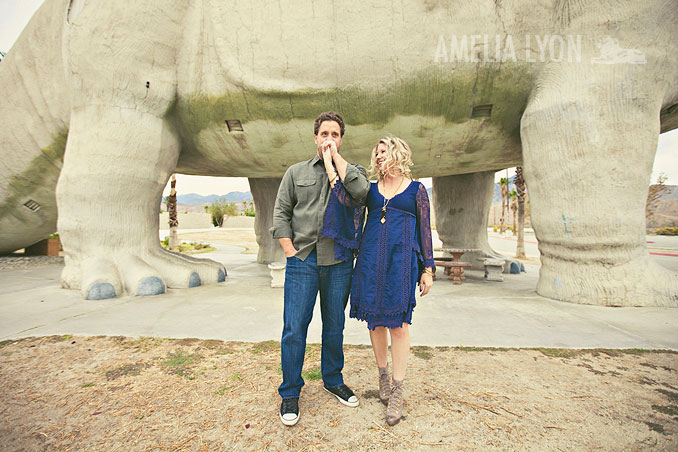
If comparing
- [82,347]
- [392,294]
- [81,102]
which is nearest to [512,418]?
[392,294]

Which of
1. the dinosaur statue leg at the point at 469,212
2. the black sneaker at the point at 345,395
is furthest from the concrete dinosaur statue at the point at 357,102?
the black sneaker at the point at 345,395

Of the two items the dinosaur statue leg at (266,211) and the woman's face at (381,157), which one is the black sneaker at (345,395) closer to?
the woman's face at (381,157)

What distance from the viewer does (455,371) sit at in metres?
1.70

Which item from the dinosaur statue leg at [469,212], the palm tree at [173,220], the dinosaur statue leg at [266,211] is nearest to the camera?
the dinosaur statue leg at [469,212]

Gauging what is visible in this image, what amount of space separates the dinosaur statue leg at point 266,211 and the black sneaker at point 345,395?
4.43 m

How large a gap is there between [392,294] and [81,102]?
3.91 m

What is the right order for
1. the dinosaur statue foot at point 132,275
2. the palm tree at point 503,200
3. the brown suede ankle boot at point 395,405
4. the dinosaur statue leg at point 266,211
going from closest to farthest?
the brown suede ankle boot at point 395,405
the dinosaur statue foot at point 132,275
the dinosaur statue leg at point 266,211
the palm tree at point 503,200

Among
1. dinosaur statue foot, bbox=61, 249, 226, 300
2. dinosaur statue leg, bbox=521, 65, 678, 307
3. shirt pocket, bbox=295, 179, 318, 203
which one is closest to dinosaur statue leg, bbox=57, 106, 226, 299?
dinosaur statue foot, bbox=61, 249, 226, 300

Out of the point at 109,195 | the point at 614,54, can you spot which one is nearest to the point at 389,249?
the point at 614,54

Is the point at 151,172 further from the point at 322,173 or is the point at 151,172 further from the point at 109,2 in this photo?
the point at 322,173

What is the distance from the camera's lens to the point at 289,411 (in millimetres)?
1306

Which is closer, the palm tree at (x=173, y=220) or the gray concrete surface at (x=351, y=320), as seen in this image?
the gray concrete surface at (x=351, y=320)

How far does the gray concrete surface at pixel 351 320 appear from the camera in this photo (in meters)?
2.15

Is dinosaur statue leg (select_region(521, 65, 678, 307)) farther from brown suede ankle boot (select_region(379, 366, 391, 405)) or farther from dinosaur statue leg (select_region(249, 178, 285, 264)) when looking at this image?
dinosaur statue leg (select_region(249, 178, 285, 264))
